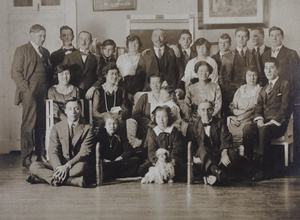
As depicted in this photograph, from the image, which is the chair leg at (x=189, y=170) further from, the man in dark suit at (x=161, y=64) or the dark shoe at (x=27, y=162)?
the dark shoe at (x=27, y=162)

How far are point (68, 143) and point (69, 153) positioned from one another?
0.10m

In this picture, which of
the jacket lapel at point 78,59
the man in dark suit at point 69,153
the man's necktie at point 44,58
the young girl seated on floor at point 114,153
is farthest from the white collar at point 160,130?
the man's necktie at point 44,58

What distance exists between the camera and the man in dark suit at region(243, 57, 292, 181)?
3738mm

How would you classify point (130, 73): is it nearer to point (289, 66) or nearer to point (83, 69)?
point (83, 69)

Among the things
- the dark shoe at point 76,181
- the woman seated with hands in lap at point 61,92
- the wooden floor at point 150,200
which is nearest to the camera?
the wooden floor at point 150,200

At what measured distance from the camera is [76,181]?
141 inches

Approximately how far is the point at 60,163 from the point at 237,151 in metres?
1.68

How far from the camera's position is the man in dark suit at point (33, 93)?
12.4 feet

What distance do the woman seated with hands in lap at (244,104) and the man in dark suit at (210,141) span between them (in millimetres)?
90

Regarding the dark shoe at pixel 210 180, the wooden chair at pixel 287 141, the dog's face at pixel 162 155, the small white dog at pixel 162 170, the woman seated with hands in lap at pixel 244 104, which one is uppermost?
the woman seated with hands in lap at pixel 244 104

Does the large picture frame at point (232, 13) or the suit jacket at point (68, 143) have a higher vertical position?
the large picture frame at point (232, 13)

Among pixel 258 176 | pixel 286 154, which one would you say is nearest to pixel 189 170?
pixel 258 176

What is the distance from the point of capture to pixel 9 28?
3.72m

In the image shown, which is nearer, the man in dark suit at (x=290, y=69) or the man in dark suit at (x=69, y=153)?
the man in dark suit at (x=69, y=153)
